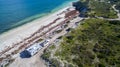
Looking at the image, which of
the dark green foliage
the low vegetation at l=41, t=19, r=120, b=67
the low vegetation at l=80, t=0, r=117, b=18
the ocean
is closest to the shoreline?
the ocean

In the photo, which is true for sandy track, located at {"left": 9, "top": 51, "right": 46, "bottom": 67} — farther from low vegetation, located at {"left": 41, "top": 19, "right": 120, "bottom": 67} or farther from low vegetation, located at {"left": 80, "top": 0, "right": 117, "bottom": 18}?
low vegetation, located at {"left": 80, "top": 0, "right": 117, "bottom": 18}

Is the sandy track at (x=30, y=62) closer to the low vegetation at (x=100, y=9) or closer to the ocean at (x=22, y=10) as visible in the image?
the ocean at (x=22, y=10)

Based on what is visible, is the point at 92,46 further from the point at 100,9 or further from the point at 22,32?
the point at 100,9

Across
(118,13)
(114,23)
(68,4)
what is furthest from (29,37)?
(68,4)

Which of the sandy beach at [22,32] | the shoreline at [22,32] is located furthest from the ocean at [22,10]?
the sandy beach at [22,32]

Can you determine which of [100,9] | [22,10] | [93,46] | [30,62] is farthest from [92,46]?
[22,10]
